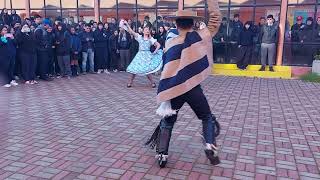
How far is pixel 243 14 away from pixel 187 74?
10.1 meters

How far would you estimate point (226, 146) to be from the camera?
4.90 meters

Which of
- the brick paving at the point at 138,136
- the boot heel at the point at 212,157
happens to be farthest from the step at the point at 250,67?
the boot heel at the point at 212,157

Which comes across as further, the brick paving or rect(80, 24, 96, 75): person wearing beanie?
rect(80, 24, 96, 75): person wearing beanie

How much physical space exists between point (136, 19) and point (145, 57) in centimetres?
594

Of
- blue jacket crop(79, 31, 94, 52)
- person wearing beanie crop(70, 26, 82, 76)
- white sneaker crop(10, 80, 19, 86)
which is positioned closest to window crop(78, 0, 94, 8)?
blue jacket crop(79, 31, 94, 52)

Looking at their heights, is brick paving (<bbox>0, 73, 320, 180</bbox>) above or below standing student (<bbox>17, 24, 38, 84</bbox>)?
below

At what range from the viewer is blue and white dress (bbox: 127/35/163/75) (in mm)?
9258

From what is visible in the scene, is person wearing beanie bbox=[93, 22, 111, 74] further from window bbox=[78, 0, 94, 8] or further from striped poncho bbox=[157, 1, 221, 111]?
striped poncho bbox=[157, 1, 221, 111]

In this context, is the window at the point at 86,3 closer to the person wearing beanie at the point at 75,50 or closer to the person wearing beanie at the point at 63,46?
the person wearing beanie at the point at 75,50

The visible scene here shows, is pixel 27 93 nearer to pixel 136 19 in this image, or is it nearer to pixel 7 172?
pixel 7 172

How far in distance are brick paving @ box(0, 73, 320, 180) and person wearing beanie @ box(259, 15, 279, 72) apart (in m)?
3.41

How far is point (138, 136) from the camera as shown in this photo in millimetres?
5332

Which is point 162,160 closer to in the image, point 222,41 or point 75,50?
point 75,50

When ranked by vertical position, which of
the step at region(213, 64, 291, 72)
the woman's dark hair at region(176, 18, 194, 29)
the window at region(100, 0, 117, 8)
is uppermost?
the window at region(100, 0, 117, 8)
